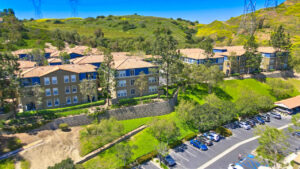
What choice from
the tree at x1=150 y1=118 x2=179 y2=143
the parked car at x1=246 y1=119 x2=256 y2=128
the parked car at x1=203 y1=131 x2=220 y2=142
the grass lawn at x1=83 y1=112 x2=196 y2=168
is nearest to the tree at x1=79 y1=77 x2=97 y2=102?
the grass lawn at x1=83 y1=112 x2=196 y2=168

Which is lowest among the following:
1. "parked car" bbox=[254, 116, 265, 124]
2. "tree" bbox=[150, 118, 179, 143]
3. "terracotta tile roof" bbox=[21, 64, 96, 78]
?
"parked car" bbox=[254, 116, 265, 124]

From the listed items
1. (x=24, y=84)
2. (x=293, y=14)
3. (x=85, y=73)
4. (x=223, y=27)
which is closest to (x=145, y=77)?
(x=85, y=73)

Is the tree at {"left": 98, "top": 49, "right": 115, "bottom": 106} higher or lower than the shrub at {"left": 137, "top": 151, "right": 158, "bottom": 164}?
higher

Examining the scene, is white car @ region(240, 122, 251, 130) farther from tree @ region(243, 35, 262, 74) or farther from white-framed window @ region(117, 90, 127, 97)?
white-framed window @ region(117, 90, 127, 97)

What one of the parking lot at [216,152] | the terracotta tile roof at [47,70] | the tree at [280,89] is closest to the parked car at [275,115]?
the parking lot at [216,152]

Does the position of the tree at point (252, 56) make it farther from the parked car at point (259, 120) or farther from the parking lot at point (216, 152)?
the parking lot at point (216, 152)

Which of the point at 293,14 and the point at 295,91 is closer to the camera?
the point at 295,91

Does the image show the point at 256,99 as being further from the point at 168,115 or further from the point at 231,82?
the point at 168,115
